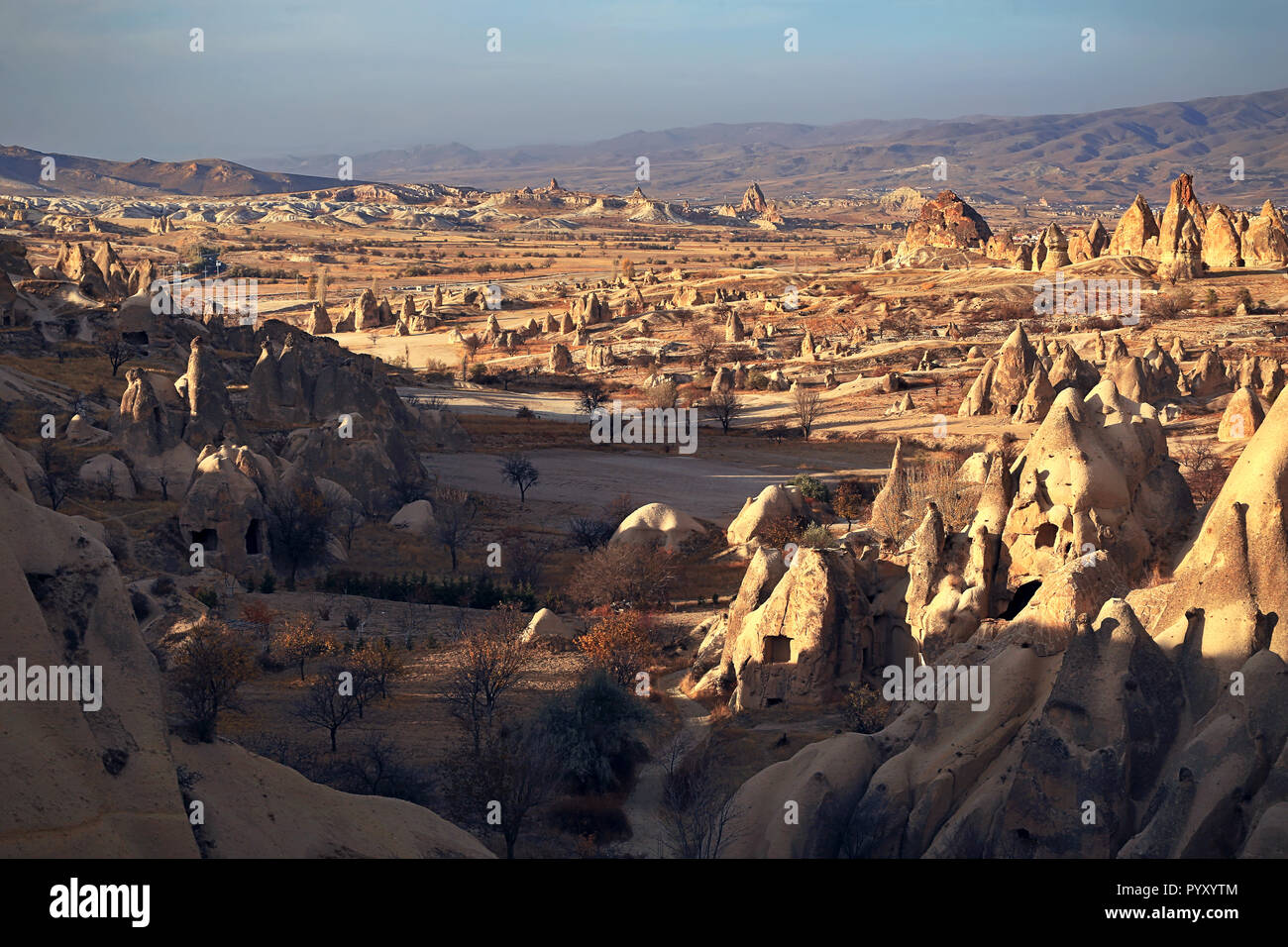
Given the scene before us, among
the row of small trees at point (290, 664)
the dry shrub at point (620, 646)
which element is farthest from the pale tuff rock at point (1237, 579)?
the row of small trees at point (290, 664)

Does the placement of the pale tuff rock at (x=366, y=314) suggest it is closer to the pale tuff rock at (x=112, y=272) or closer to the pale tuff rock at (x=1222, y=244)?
the pale tuff rock at (x=112, y=272)

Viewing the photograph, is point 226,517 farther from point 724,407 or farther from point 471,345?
point 471,345

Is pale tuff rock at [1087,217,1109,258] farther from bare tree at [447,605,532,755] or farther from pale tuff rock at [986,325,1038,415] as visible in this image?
bare tree at [447,605,532,755]

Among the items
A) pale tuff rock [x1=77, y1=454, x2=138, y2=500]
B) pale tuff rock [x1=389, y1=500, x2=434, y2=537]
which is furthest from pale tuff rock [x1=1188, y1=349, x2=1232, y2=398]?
pale tuff rock [x1=77, y1=454, x2=138, y2=500]

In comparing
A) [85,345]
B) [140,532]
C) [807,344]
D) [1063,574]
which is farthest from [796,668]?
[807,344]

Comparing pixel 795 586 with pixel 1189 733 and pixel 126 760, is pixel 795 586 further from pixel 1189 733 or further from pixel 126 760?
pixel 126 760

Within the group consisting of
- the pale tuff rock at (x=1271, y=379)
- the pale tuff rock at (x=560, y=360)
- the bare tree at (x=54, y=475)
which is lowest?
the bare tree at (x=54, y=475)
